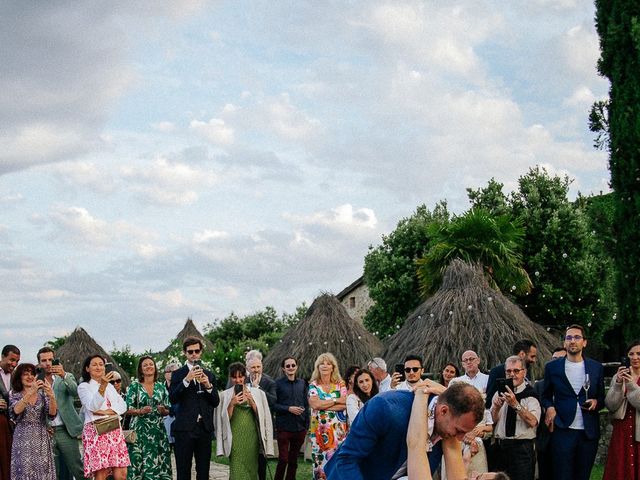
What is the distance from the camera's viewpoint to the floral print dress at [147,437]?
12.6 metres

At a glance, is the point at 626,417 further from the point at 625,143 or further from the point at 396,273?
the point at 396,273

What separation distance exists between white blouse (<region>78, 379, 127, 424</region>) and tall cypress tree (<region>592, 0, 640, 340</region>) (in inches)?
435

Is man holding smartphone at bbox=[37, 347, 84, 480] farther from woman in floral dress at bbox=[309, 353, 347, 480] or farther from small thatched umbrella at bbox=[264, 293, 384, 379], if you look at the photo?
small thatched umbrella at bbox=[264, 293, 384, 379]

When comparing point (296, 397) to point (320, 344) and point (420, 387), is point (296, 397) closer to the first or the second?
point (320, 344)

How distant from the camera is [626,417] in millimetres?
10836

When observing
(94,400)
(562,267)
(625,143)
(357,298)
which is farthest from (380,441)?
(357,298)

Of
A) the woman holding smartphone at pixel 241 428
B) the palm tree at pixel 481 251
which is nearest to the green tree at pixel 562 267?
the palm tree at pixel 481 251

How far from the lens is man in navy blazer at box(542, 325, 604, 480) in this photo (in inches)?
428

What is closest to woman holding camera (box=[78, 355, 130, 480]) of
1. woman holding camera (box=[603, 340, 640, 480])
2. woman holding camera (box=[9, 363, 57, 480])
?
woman holding camera (box=[9, 363, 57, 480])

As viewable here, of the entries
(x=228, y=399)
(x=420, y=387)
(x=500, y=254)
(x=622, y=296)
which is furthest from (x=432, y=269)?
(x=420, y=387)

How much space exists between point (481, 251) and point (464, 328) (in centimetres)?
895

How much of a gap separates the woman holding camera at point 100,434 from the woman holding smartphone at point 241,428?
1.63 meters

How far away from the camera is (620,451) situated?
425 inches

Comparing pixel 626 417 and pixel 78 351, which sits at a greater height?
pixel 78 351
